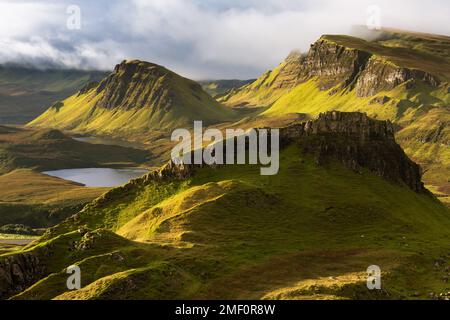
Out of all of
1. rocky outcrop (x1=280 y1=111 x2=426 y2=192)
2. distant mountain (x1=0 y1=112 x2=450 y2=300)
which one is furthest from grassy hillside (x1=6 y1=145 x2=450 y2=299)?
rocky outcrop (x1=280 y1=111 x2=426 y2=192)

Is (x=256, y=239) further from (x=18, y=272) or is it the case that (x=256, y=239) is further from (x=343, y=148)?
(x=343, y=148)

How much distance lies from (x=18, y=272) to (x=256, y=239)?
4193 cm

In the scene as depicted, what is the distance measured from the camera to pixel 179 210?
118500 millimetres

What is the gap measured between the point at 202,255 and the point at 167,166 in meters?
46.2

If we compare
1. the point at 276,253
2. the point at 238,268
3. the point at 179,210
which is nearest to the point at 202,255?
the point at 238,268

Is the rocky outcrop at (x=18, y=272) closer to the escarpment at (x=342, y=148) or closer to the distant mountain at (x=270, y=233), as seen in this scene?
the distant mountain at (x=270, y=233)

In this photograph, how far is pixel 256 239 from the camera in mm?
109062

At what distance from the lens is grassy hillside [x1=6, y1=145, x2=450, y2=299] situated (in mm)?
84438

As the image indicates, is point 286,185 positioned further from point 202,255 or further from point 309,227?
point 202,255

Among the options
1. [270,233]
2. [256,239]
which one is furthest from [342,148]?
[256,239]

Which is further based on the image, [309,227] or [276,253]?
[309,227]

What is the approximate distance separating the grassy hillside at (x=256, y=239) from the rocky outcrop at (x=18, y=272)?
6.52 ft
